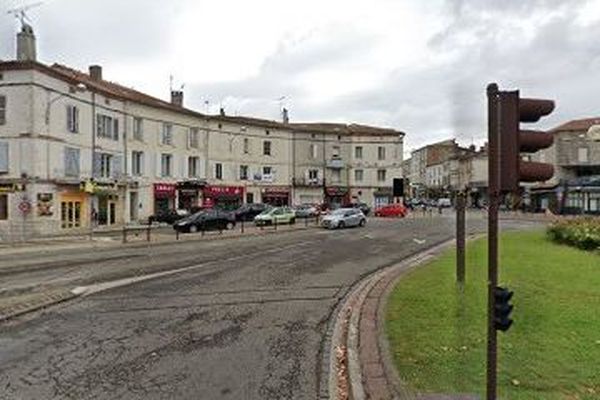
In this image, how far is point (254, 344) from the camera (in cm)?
912

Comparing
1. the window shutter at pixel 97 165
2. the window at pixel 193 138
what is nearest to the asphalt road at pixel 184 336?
the window shutter at pixel 97 165

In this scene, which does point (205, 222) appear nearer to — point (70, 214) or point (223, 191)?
point (70, 214)

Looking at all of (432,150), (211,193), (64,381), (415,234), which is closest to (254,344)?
(64,381)

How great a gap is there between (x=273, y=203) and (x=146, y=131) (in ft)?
68.1

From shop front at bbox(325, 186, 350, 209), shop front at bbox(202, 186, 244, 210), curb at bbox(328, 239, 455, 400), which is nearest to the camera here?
curb at bbox(328, 239, 455, 400)

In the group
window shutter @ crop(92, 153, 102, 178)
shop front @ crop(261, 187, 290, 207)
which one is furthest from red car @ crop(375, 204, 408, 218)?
window shutter @ crop(92, 153, 102, 178)

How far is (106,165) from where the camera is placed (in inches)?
1793

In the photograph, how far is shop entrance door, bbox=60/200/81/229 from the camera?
1566 inches

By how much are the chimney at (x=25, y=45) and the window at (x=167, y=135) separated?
15.9 metres

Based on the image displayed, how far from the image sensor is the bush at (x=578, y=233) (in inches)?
884

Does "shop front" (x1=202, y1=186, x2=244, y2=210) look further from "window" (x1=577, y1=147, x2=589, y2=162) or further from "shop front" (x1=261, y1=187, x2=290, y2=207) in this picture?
"window" (x1=577, y1=147, x2=589, y2=162)

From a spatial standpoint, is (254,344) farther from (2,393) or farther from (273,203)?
(273,203)

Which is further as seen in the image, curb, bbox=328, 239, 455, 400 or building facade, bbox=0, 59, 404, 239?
building facade, bbox=0, 59, 404, 239

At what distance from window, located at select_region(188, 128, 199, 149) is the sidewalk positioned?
45827 mm
